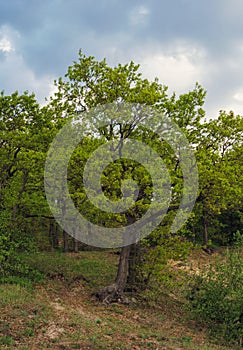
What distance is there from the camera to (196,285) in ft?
64.2

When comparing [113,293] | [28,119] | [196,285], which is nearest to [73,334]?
[113,293]

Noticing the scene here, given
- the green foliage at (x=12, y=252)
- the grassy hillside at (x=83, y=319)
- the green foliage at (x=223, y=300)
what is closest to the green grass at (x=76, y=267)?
the grassy hillside at (x=83, y=319)

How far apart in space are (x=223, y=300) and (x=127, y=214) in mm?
7026

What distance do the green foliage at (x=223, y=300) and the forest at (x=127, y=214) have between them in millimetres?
56

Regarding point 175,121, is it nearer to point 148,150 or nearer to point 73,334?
point 148,150

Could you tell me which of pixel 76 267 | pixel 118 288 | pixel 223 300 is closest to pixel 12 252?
pixel 118 288

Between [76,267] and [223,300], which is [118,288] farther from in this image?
[76,267]

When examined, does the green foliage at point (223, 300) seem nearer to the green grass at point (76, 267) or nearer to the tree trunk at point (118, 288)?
the tree trunk at point (118, 288)

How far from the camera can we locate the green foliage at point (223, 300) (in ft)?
57.5

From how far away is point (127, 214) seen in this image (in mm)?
21188

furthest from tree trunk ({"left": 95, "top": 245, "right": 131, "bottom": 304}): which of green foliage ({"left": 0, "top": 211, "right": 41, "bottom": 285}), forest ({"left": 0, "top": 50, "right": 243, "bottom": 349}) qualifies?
green foliage ({"left": 0, "top": 211, "right": 41, "bottom": 285})

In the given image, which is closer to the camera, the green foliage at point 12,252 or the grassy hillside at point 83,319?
the grassy hillside at point 83,319

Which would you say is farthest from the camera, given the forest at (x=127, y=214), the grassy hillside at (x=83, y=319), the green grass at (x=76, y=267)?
the green grass at (x=76, y=267)

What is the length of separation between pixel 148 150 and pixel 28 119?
9093 mm
